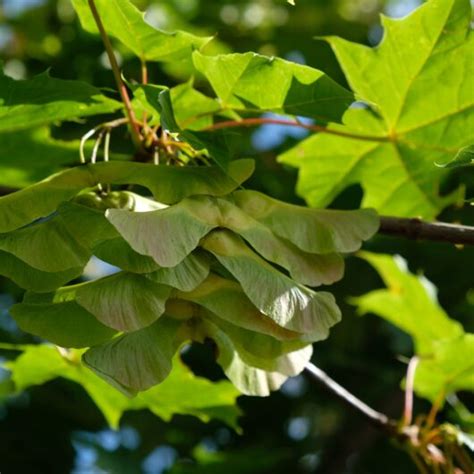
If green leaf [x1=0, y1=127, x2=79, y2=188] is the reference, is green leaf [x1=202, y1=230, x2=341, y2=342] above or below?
above

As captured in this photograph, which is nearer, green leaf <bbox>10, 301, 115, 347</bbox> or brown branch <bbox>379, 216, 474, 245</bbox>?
green leaf <bbox>10, 301, 115, 347</bbox>

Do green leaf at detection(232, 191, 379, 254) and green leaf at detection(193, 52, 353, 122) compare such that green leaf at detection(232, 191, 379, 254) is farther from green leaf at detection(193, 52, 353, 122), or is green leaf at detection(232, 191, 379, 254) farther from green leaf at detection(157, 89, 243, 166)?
green leaf at detection(193, 52, 353, 122)

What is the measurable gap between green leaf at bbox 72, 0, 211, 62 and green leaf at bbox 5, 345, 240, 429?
1.90ft

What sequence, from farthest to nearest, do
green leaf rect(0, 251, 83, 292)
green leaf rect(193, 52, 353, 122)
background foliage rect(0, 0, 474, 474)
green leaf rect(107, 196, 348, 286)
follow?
background foliage rect(0, 0, 474, 474), green leaf rect(193, 52, 353, 122), green leaf rect(0, 251, 83, 292), green leaf rect(107, 196, 348, 286)

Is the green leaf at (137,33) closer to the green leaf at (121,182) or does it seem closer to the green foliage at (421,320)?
Result: the green leaf at (121,182)

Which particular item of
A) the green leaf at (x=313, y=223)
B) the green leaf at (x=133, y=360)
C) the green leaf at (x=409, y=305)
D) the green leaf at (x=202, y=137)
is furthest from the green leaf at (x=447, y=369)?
the green leaf at (x=133, y=360)

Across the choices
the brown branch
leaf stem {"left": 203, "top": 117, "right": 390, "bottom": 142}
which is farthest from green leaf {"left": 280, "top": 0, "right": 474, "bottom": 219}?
the brown branch

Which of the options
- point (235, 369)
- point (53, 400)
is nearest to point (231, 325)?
point (235, 369)

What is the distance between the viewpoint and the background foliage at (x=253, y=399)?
2543 mm

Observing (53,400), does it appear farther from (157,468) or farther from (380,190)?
(380,190)

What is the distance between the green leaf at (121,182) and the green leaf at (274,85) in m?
0.13

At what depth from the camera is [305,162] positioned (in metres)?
1.93

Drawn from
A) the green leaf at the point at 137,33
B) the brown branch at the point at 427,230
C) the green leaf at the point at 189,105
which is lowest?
the brown branch at the point at 427,230

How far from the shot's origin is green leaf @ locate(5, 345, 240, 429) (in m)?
1.89
